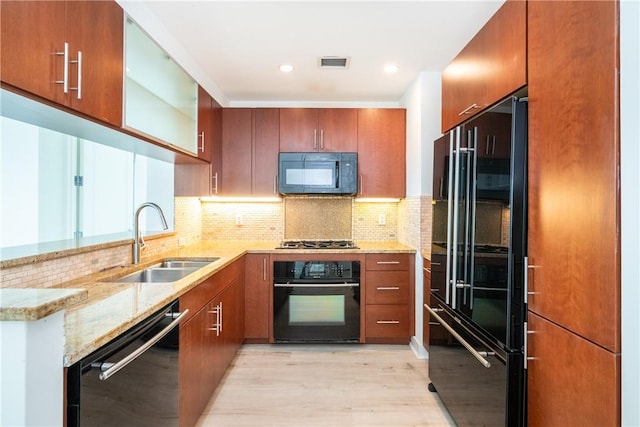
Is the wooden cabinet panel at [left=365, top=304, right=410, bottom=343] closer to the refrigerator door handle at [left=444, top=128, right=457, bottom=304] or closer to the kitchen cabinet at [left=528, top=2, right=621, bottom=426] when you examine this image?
the refrigerator door handle at [left=444, top=128, right=457, bottom=304]

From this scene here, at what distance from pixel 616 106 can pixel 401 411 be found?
2.02 metres

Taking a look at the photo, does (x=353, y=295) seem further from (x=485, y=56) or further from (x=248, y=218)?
(x=485, y=56)

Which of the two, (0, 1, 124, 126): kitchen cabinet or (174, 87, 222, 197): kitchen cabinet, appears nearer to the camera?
(0, 1, 124, 126): kitchen cabinet

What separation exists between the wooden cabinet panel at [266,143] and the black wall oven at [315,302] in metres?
0.91

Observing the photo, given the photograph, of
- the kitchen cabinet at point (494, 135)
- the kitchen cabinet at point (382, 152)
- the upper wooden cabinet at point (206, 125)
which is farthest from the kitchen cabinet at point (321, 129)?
the kitchen cabinet at point (494, 135)

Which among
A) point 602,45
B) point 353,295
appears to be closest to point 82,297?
point 602,45

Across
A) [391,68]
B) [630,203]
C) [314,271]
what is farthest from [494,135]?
[314,271]

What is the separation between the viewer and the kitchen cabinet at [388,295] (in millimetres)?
3088

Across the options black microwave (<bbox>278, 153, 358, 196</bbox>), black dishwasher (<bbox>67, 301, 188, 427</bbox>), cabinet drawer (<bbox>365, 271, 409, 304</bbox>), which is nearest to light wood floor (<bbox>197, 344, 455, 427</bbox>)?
cabinet drawer (<bbox>365, 271, 409, 304</bbox>)

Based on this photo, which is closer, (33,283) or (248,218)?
(33,283)

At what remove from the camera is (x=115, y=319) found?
1174mm

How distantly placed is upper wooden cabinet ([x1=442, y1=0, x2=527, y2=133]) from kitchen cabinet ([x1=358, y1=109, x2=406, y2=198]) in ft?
3.87

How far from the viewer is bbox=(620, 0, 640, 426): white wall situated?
2.91ft

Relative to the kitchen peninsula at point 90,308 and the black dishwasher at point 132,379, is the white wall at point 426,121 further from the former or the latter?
the black dishwasher at point 132,379
